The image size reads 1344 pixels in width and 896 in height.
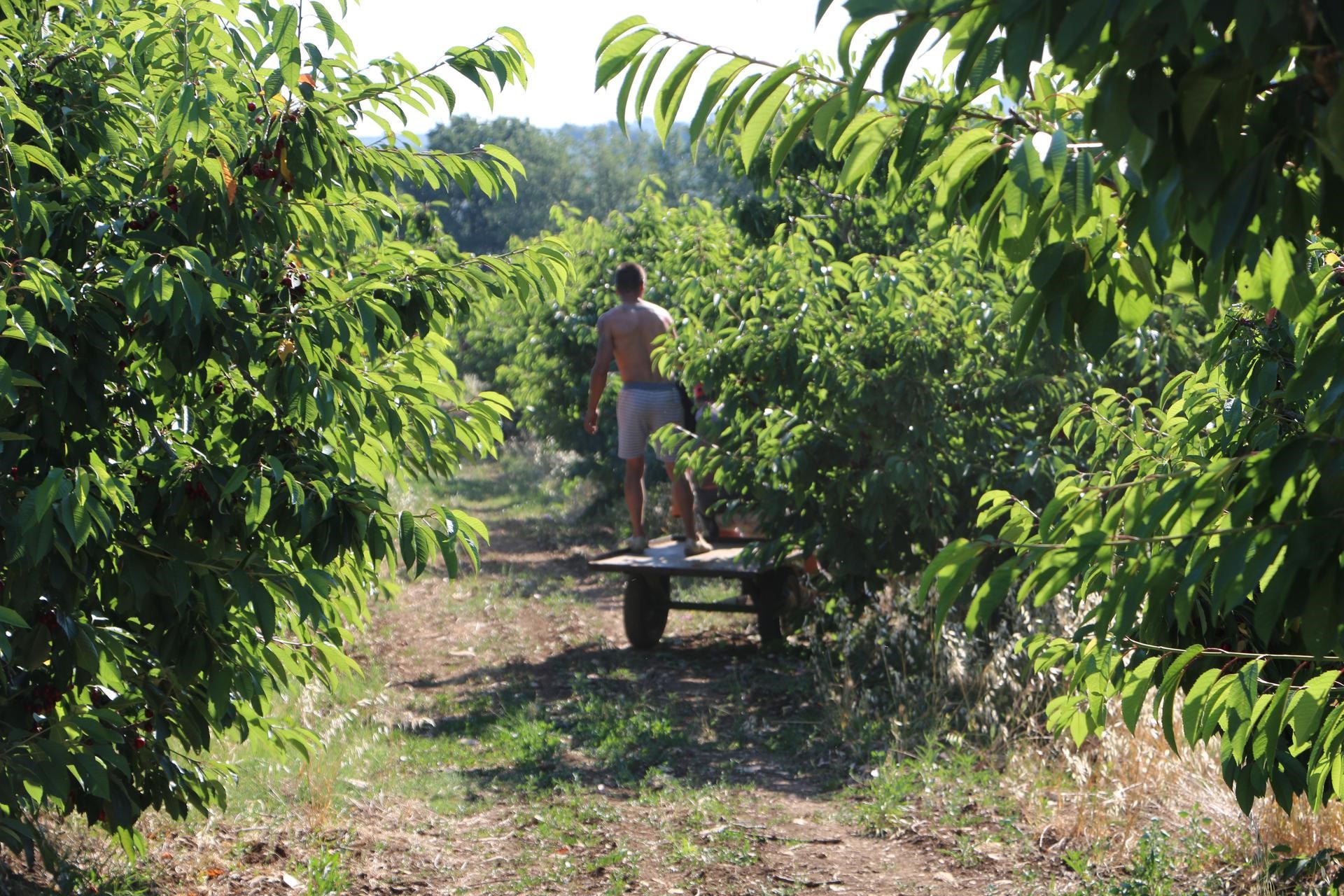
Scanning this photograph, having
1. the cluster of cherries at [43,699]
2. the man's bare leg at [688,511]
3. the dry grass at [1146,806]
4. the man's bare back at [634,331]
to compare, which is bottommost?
the dry grass at [1146,806]

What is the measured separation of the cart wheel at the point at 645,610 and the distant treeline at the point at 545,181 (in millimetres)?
63040

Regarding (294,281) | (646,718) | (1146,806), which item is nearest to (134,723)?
(294,281)

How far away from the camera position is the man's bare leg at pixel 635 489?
9156mm

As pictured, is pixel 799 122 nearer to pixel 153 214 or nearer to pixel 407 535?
pixel 407 535

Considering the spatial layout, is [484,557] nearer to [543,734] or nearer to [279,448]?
[543,734]

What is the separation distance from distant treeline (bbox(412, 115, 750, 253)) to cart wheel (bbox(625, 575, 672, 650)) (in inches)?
2482

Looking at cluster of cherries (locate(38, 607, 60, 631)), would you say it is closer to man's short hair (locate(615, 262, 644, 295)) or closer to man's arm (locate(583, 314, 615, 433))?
man's arm (locate(583, 314, 615, 433))

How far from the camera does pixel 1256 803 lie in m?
4.37

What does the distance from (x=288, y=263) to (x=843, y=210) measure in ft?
26.4

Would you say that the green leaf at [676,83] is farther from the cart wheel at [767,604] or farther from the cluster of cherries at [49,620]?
the cart wheel at [767,604]

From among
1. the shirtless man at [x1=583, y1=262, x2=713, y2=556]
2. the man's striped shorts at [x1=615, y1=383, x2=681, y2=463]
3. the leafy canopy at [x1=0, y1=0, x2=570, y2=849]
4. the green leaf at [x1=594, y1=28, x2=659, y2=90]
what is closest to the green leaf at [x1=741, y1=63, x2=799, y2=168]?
the green leaf at [x1=594, y1=28, x2=659, y2=90]

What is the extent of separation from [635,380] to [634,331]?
1.26 feet

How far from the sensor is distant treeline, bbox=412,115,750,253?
8119 cm

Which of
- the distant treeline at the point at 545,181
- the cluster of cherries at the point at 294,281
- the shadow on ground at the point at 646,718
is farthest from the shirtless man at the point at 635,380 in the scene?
the distant treeline at the point at 545,181
